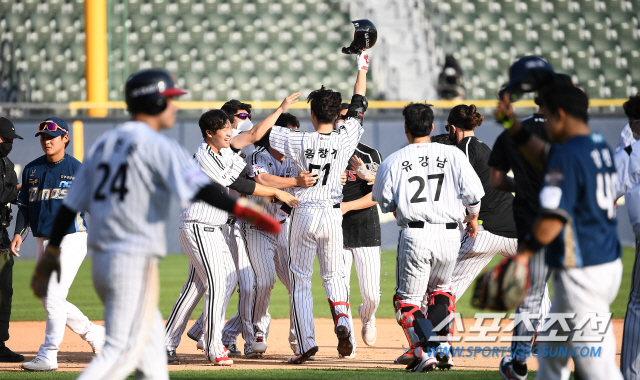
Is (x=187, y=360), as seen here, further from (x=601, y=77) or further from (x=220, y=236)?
(x=601, y=77)

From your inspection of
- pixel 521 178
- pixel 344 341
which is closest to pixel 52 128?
pixel 344 341

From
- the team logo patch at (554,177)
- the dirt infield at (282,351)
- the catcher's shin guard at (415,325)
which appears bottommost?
the dirt infield at (282,351)

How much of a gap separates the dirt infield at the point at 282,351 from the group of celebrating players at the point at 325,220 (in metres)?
0.16

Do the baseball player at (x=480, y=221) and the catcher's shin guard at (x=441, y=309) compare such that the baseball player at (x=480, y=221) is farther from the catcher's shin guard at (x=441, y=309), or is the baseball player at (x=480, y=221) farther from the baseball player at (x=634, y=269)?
the baseball player at (x=634, y=269)

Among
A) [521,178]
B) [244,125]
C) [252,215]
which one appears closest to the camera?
[252,215]

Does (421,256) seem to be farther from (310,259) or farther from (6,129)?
(6,129)

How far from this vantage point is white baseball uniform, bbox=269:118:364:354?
16.5 ft

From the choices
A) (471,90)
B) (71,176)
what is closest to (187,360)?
(71,176)

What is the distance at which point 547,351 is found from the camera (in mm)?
2887

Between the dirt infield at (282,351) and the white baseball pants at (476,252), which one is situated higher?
the white baseball pants at (476,252)

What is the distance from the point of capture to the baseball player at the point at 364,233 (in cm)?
566

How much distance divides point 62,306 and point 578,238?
365 centimetres

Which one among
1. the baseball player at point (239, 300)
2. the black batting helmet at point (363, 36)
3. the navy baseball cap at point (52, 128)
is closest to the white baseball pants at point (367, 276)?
the baseball player at point (239, 300)

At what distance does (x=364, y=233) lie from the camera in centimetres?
582
